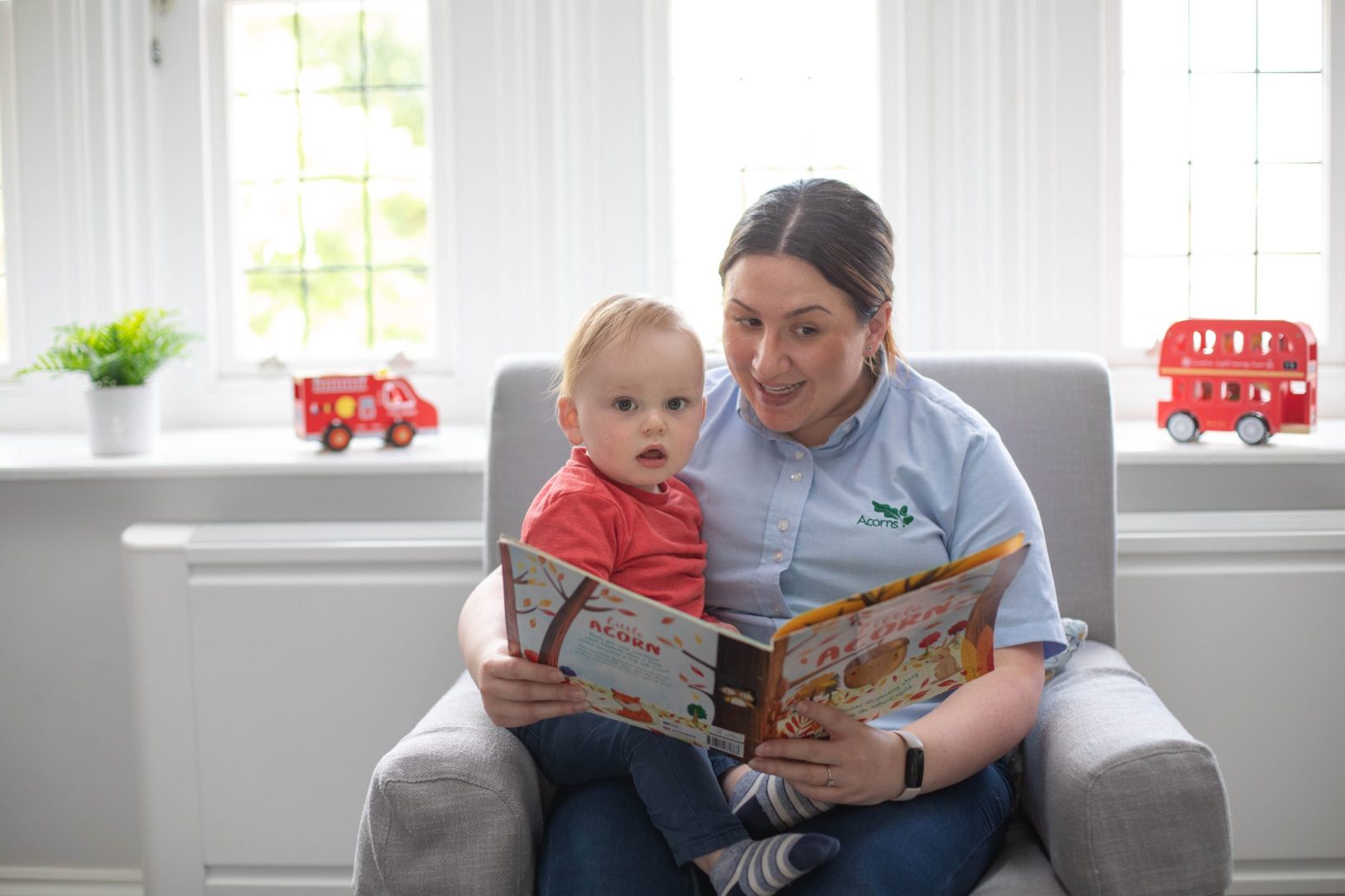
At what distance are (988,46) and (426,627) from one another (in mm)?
1527

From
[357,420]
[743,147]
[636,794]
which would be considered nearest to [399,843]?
[636,794]

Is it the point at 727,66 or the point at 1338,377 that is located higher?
the point at 727,66

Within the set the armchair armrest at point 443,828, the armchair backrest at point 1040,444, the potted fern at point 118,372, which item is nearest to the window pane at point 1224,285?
the armchair backrest at point 1040,444

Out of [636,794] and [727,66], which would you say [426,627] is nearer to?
[636,794]

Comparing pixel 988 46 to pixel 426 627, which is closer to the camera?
pixel 426 627

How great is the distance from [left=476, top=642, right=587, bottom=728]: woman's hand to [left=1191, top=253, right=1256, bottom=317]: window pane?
5.85ft

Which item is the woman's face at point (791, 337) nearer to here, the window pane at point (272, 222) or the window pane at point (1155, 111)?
the window pane at point (1155, 111)

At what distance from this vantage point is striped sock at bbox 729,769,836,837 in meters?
1.31

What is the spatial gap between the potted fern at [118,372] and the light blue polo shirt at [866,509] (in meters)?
1.15

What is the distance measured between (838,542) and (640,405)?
306 mm

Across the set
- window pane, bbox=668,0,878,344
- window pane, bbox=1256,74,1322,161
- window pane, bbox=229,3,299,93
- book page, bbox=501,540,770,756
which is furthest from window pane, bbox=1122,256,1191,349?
window pane, bbox=229,3,299,93

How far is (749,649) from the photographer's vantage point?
107cm

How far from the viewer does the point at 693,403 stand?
1.45 meters

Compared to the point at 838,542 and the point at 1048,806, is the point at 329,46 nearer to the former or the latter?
the point at 838,542
